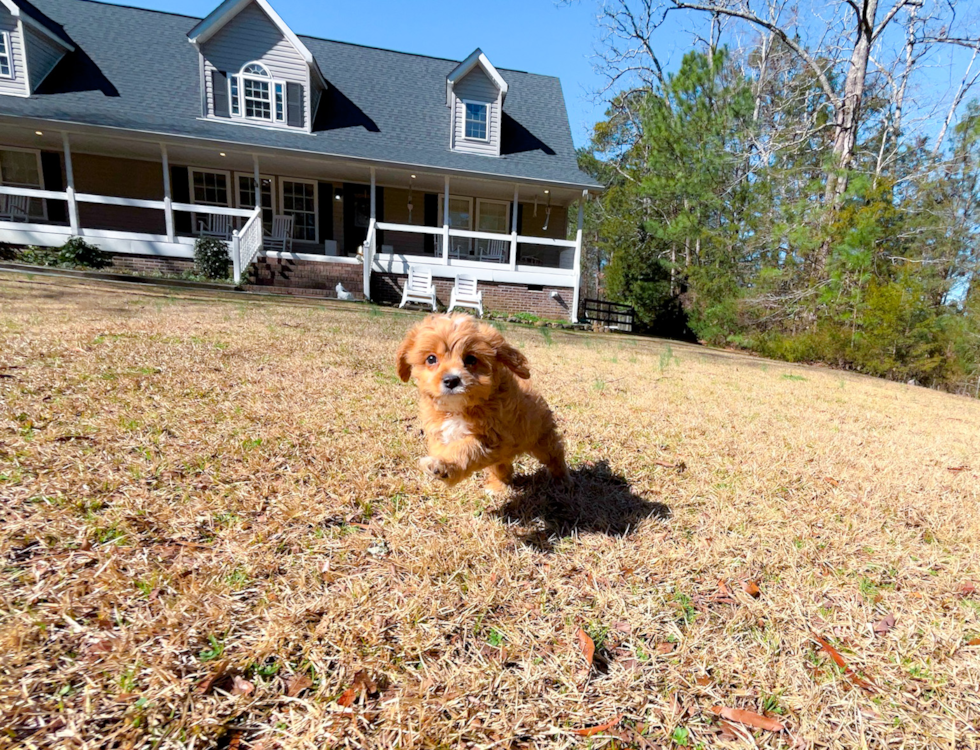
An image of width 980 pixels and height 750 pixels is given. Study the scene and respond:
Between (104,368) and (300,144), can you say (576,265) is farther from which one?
(104,368)

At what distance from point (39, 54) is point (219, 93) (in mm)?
5545

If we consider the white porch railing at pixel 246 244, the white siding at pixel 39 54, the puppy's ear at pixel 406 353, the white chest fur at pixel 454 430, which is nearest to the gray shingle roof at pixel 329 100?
the white siding at pixel 39 54

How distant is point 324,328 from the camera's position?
7.78m

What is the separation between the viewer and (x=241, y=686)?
4.56 feet

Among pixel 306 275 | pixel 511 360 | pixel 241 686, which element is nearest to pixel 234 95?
pixel 306 275

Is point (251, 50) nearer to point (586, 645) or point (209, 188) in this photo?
point (209, 188)

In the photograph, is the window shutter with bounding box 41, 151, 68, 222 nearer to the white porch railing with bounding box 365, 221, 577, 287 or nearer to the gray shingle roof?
the gray shingle roof

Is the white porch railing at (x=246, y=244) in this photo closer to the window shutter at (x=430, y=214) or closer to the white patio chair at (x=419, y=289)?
the white patio chair at (x=419, y=289)

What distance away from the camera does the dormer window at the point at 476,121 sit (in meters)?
18.1

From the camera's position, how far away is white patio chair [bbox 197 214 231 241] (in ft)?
54.9

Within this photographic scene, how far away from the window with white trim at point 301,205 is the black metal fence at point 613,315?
11.8m

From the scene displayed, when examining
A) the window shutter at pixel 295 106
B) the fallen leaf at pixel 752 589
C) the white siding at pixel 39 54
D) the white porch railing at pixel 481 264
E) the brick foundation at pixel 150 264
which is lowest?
the fallen leaf at pixel 752 589

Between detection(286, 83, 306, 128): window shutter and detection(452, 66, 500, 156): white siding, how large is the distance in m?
5.31

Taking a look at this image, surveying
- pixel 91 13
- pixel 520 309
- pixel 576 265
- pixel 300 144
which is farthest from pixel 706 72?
pixel 91 13
